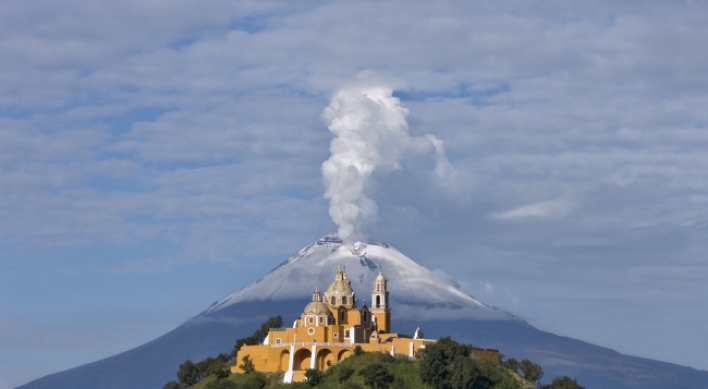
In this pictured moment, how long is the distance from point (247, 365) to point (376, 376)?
38.3 ft

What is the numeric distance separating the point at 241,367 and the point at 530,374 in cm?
2309

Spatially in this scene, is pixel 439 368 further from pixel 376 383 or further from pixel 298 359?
pixel 298 359

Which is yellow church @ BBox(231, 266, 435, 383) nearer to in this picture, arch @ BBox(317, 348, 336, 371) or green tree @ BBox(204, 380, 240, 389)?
arch @ BBox(317, 348, 336, 371)

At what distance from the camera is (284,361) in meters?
89.9

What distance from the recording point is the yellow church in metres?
89.1

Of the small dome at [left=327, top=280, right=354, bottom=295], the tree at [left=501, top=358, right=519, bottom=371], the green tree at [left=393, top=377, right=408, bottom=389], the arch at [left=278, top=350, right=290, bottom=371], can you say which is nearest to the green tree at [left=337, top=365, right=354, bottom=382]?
the green tree at [left=393, top=377, right=408, bottom=389]

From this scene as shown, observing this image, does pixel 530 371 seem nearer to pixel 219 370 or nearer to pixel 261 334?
pixel 261 334

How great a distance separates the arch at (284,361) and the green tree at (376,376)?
22.8 ft

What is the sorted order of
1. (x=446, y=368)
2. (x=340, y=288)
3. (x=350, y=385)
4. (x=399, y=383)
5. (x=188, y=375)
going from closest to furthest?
(x=350, y=385), (x=399, y=383), (x=446, y=368), (x=340, y=288), (x=188, y=375)

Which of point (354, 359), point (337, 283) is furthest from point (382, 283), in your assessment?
point (354, 359)

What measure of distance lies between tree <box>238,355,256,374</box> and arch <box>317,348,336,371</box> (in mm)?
5206

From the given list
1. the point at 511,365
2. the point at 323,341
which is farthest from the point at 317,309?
the point at 511,365

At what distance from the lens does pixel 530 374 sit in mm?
94000

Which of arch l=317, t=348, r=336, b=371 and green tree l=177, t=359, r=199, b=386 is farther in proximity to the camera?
green tree l=177, t=359, r=199, b=386
